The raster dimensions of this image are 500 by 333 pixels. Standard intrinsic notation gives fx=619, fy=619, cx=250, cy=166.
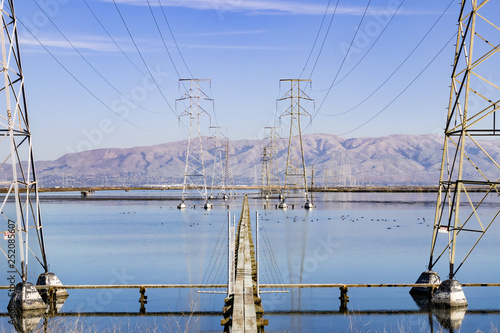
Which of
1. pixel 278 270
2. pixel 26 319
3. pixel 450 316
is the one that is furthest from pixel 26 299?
pixel 278 270

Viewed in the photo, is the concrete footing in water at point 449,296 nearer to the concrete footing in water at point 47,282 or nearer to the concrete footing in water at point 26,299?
the concrete footing in water at point 26,299

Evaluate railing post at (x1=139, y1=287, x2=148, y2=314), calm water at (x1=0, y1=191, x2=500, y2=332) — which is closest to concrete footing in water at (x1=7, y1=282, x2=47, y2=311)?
calm water at (x1=0, y1=191, x2=500, y2=332)

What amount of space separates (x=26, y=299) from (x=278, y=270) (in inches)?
714

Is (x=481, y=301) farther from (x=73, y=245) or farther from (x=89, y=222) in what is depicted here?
(x=89, y=222)

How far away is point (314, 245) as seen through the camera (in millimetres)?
55531

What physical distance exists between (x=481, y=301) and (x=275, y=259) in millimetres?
17908

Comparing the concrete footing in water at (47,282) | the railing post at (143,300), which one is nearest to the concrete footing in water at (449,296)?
the railing post at (143,300)

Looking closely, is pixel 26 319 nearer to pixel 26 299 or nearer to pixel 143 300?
pixel 26 299

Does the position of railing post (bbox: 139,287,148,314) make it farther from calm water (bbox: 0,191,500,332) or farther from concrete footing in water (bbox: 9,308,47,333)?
concrete footing in water (bbox: 9,308,47,333)

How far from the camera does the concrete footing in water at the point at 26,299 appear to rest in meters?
23.1

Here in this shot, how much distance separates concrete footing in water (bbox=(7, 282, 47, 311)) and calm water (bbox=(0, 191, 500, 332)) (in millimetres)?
789

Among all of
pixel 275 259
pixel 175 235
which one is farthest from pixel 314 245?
pixel 175 235

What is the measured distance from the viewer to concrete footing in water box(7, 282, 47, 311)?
23141 mm

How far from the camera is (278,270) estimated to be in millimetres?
38188
